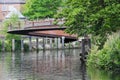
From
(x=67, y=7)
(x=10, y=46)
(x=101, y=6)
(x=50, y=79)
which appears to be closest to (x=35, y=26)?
(x=10, y=46)

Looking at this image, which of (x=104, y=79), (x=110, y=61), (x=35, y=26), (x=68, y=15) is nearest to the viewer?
(x=104, y=79)

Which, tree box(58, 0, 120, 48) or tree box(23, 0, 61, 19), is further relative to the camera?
tree box(23, 0, 61, 19)

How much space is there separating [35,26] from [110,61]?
38.7 m

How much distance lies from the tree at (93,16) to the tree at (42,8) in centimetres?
5383

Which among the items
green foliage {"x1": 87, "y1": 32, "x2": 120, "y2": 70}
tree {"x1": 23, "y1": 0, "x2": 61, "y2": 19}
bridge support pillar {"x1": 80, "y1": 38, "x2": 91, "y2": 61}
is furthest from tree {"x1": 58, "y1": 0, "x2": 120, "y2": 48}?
tree {"x1": 23, "y1": 0, "x2": 61, "y2": 19}

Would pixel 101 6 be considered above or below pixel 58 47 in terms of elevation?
above

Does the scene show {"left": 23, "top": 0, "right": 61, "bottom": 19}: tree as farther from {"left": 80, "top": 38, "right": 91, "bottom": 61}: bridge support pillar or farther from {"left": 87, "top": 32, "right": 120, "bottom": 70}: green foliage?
{"left": 87, "top": 32, "right": 120, "bottom": 70}: green foliage

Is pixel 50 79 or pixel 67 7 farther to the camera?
pixel 67 7

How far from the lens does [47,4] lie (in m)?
102

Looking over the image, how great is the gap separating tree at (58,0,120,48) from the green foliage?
0.82 meters

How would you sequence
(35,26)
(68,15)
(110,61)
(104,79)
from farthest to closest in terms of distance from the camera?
1. (35,26)
2. (68,15)
3. (110,61)
4. (104,79)

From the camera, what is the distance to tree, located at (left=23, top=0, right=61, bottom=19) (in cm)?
10094

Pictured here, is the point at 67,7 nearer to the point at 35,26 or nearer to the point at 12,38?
the point at 35,26

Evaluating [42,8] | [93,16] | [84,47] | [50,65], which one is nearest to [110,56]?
[93,16]
